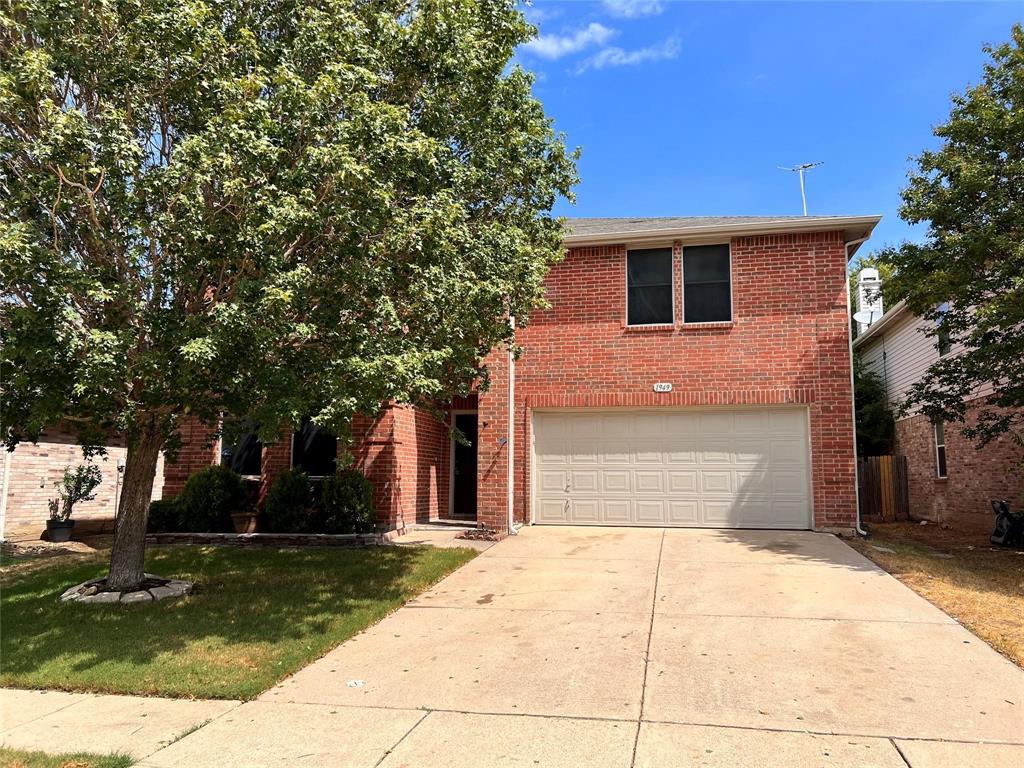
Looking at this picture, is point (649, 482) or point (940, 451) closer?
point (649, 482)

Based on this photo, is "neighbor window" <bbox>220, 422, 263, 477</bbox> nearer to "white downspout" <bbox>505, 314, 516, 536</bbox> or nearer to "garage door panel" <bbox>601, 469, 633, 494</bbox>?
"white downspout" <bbox>505, 314, 516, 536</bbox>

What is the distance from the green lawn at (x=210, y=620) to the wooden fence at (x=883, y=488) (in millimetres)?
Answer: 12689

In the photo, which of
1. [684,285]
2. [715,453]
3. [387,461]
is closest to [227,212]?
→ [387,461]

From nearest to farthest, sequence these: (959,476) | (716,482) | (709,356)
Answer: (716,482) → (709,356) → (959,476)

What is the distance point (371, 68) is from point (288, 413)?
3704mm

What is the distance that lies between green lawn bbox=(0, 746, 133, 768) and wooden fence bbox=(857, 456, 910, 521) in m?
17.8

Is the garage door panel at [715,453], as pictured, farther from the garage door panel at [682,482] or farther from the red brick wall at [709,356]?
the red brick wall at [709,356]

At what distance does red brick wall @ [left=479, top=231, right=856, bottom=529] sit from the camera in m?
12.2

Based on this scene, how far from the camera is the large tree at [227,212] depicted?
573cm

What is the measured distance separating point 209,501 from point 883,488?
1614 cm

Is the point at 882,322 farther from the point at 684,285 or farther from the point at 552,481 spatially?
the point at 552,481

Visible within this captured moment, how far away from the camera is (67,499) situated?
12.9m

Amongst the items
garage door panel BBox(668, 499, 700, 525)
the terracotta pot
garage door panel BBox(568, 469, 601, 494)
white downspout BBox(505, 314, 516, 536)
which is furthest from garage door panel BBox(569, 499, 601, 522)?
the terracotta pot

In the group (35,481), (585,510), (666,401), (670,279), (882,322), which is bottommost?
(585,510)
